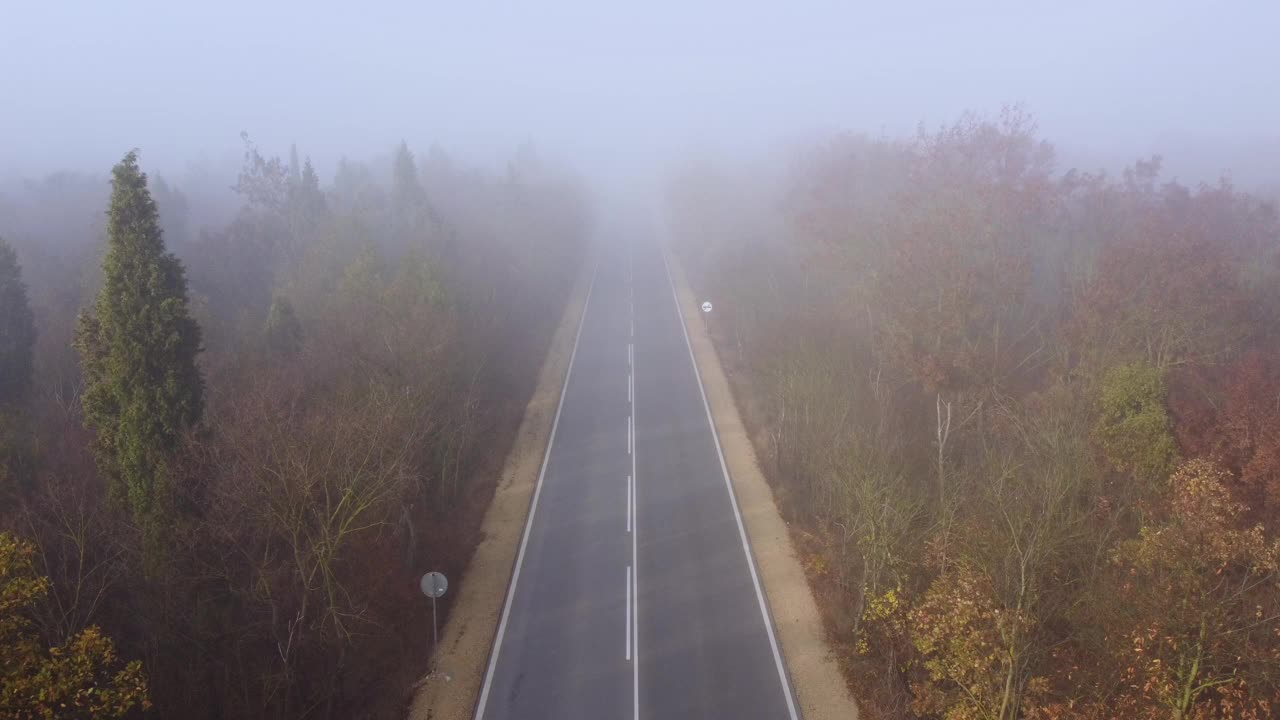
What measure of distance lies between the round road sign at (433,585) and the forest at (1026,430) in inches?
381

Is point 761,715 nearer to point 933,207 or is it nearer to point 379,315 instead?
point 379,315

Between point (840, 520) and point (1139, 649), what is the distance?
1069 cm

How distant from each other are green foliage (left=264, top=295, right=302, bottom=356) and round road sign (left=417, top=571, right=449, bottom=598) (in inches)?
615

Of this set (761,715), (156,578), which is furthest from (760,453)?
(156,578)

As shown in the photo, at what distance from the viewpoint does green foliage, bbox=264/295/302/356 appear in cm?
2955

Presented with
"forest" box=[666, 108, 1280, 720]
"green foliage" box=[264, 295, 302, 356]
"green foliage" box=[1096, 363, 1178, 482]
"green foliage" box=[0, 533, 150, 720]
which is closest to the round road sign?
"green foliage" box=[0, 533, 150, 720]

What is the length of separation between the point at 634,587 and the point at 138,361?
13941 millimetres

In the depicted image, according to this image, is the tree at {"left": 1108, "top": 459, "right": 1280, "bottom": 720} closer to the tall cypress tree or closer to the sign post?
the sign post

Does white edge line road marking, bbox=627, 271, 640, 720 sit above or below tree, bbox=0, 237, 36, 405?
below

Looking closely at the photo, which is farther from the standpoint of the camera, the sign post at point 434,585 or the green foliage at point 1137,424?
the green foliage at point 1137,424

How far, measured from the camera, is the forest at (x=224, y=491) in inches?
575

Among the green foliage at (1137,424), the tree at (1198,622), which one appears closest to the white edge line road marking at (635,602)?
the tree at (1198,622)

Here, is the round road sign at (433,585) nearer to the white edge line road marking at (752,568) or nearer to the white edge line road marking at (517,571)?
the white edge line road marking at (517,571)

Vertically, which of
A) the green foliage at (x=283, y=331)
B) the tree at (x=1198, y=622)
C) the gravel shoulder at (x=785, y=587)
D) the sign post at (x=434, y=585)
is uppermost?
the green foliage at (x=283, y=331)
